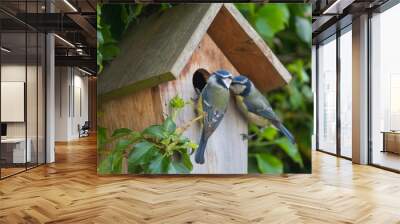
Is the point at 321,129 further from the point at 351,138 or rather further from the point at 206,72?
the point at 206,72

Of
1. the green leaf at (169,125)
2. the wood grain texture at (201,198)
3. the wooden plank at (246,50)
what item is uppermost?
the wooden plank at (246,50)

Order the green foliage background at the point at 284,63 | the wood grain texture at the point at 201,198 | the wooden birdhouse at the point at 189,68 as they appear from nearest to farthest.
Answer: the wood grain texture at the point at 201,198 → the wooden birdhouse at the point at 189,68 → the green foliage background at the point at 284,63

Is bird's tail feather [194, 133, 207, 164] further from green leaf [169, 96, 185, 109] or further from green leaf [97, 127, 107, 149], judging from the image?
green leaf [97, 127, 107, 149]

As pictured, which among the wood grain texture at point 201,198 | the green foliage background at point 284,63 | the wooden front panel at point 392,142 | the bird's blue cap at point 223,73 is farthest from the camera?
the wooden front panel at point 392,142

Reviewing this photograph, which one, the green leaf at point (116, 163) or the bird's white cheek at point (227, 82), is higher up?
the bird's white cheek at point (227, 82)

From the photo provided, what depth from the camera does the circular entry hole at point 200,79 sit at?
560 centimetres

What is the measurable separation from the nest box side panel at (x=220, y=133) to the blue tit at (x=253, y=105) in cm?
11

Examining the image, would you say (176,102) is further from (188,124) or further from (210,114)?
(210,114)

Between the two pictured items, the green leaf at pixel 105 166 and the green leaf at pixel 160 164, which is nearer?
the green leaf at pixel 160 164

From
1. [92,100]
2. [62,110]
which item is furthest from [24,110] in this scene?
[92,100]

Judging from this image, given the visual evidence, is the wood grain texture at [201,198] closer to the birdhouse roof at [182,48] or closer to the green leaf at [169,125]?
the green leaf at [169,125]

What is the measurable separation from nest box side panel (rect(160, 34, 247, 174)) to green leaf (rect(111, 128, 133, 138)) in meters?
0.74

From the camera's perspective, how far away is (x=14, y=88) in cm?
621

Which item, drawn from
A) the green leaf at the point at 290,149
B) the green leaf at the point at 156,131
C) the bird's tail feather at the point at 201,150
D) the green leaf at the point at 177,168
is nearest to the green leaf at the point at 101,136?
the green leaf at the point at 156,131
